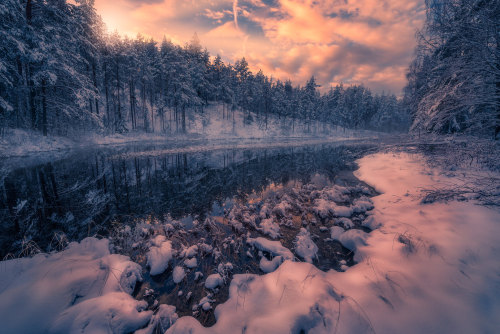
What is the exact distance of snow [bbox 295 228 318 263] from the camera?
4.92 meters

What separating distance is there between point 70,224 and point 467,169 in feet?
59.3

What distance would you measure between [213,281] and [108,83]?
44083mm

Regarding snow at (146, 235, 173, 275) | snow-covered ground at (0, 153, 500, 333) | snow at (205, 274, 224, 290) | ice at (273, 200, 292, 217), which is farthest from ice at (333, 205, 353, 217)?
snow at (146, 235, 173, 275)

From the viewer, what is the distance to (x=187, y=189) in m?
10.0

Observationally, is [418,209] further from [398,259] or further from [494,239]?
[398,259]

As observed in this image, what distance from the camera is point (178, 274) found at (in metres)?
4.09

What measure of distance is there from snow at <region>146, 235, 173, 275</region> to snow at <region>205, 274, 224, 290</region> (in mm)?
1210

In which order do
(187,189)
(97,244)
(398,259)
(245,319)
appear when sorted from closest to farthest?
(245,319) → (398,259) → (97,244) → (187,189)

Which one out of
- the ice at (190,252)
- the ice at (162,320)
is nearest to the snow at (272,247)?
the ice at (190,252)

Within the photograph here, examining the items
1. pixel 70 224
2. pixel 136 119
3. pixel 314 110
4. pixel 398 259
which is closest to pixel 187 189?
pixel 70 224

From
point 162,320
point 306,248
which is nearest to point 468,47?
point 306,248

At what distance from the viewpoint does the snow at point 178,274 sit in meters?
4.02

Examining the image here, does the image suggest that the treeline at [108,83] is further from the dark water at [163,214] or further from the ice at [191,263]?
the ice at [191,263]

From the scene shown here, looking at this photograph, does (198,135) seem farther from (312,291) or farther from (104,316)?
(312,291)
